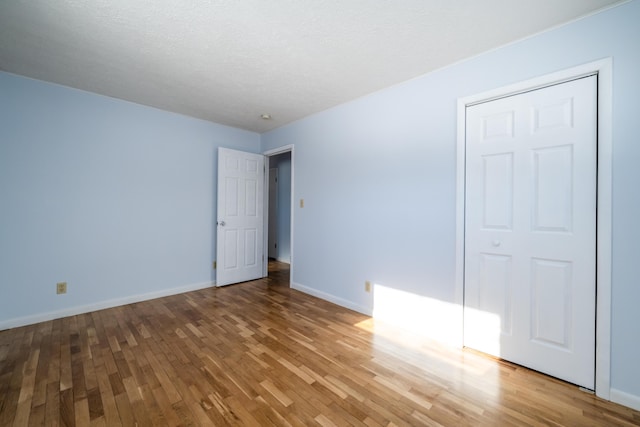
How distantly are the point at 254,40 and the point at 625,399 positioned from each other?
11.7 ft

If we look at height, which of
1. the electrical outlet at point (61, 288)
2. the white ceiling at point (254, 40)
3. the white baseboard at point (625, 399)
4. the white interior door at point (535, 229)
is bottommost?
the white baseboard at point (625, 399)

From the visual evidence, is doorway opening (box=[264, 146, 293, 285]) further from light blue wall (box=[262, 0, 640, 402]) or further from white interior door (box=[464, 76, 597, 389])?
white interior door (box=[464, 76, 597, 389])

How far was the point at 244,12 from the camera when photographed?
1810mm

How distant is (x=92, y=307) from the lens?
3127 mm

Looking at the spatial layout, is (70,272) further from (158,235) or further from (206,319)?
(206,319)

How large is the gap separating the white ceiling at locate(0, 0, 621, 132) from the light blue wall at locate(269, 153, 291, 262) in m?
3.22

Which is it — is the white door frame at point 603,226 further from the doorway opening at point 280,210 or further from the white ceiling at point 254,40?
the doorway opening at point 280,210

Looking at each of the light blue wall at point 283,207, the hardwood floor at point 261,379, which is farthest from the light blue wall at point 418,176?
the light blue wall at point 283,207

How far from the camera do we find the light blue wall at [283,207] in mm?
6221

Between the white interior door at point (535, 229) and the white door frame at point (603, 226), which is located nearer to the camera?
the white door frame at point (603, 226)

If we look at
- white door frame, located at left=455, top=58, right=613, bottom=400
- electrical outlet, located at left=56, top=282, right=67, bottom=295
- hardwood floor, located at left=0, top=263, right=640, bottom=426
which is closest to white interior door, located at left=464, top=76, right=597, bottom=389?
white door frame, located at left=455, top=58, right=613, bottom=400

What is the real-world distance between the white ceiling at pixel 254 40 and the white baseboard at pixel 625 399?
2.51 metres

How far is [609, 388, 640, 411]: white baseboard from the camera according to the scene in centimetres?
163

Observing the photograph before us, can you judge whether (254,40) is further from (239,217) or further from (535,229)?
(239,217)
